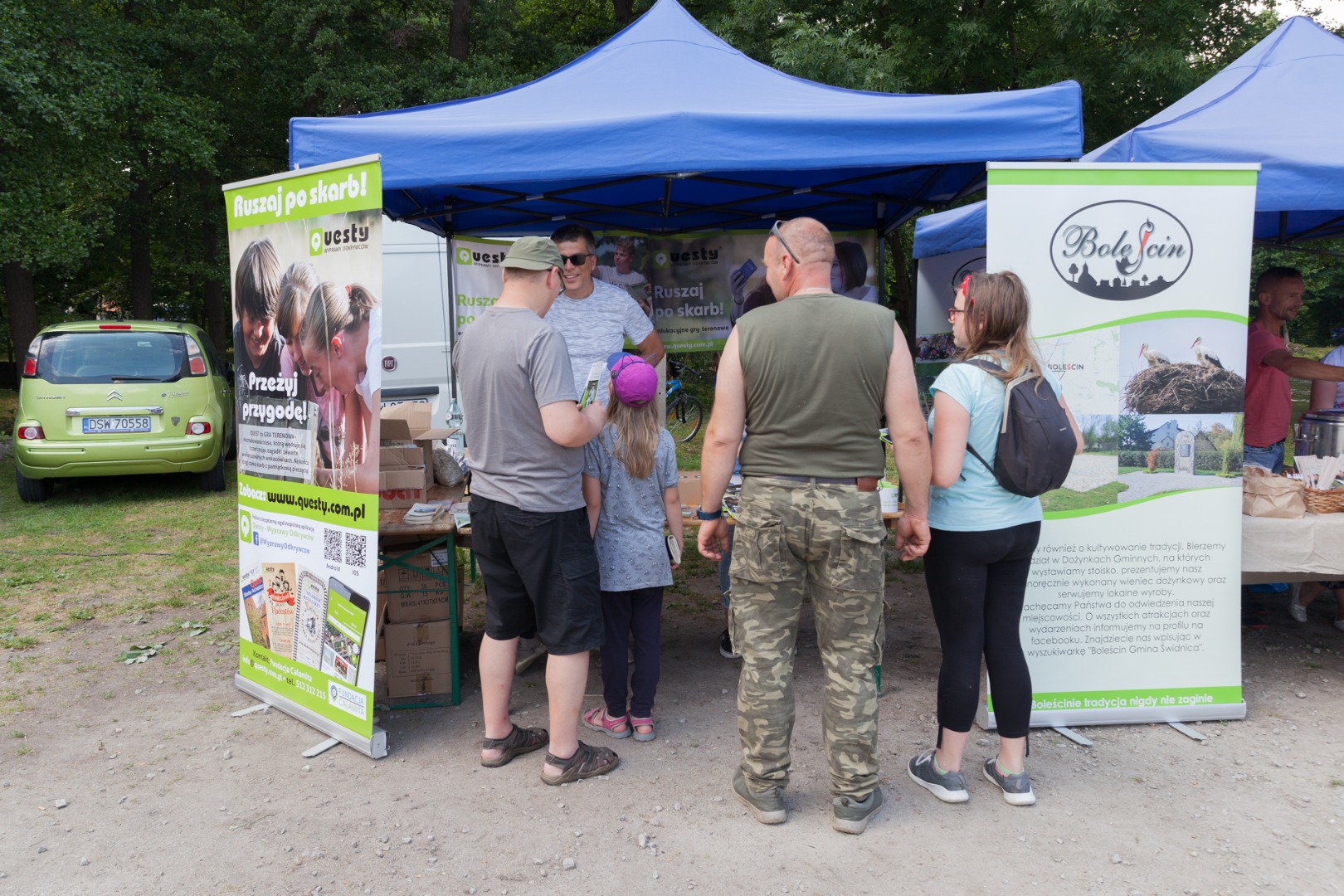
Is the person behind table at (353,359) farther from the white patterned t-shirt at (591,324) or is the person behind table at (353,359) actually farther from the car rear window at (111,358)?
the car rear window at (111,358)

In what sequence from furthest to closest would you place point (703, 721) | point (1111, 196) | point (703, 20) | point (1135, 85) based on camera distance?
point (703, 20)
point (1135, 85)
point (703, 721)
point (1111, 196)

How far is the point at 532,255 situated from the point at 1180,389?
2.50 meters

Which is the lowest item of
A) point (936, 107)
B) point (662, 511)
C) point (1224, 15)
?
point (662, 511)

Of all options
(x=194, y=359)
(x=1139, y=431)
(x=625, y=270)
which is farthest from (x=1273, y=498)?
(x=194, y=359)

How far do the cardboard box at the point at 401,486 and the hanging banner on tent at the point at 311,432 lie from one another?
0.41 m

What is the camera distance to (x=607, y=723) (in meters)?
3.62

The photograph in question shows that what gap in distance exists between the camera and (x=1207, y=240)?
11.6 feet

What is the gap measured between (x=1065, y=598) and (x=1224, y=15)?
1201 centimetres

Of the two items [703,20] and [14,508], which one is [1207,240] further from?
[703,20]

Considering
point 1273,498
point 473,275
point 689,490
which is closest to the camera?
point 1273,498

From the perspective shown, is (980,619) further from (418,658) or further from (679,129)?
(418,658)

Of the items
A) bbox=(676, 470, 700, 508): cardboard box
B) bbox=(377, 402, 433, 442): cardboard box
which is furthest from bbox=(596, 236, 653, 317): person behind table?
bbox=(676, 470, 700, 508): cardboard box

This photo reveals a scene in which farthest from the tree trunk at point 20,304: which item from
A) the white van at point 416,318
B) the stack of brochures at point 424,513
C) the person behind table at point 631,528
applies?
the person behind table at point 631,528

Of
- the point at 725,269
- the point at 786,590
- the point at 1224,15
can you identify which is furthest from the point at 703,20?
the point at 786,590
